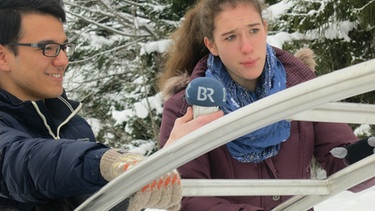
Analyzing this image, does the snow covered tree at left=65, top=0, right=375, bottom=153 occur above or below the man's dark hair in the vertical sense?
below

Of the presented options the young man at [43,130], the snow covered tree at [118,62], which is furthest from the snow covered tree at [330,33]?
the young man at [43,130]

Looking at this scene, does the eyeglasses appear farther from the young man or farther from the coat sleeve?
the coat sleeve

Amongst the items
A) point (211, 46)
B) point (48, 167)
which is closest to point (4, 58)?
point (48, 167)

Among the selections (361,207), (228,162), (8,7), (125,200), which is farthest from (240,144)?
(361,207)

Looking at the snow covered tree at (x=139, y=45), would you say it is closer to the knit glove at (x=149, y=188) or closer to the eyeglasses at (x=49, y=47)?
the eyeglasses at (x=49, y=47)

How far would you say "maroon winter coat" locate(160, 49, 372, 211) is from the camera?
1.78 metres

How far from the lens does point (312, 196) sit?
1665 mm

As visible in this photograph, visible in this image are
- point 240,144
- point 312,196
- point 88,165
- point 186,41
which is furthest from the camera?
point 186,41

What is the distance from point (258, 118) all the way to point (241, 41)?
0.89 m

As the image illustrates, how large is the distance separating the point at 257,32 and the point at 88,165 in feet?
3.00

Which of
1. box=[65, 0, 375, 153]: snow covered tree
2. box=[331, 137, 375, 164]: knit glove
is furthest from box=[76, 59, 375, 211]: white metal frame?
box=[65, 0, 375, 153]: snow covered tree

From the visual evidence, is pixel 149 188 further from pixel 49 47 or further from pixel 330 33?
pixel 330 33

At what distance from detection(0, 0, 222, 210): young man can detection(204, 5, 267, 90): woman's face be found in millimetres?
517

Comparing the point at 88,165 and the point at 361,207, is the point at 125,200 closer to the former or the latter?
the point at 88,165
